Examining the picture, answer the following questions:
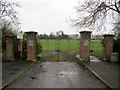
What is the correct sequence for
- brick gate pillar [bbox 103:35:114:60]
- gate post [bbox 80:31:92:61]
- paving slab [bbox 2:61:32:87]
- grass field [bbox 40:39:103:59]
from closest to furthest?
paving slab [bbox 2:61:32:87]
gate post [bbox 80:31:92:61]
brick gate pillar [bbox 103:35:114:60]
grass field [bbox 40:39:103:59]

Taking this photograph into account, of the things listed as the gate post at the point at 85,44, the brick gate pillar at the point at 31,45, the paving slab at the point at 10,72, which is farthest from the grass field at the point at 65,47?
the paving slab at the point at 10,72

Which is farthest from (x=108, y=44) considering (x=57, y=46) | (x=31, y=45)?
(x=57, y=46)

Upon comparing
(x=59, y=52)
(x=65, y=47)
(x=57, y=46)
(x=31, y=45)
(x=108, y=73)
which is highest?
(x=31, y=45)

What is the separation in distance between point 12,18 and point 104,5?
23.7 feet

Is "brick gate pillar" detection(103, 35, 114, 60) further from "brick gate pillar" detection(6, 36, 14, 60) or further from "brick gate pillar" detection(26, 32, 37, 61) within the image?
"brick gate pillar" detection(6, 36, 14, 60)

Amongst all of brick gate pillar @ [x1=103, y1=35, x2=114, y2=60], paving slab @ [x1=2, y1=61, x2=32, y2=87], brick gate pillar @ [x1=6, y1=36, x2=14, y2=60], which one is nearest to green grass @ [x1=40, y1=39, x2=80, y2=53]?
brick gate pillar @ [x1=103, y1=35, x2=114, y2=60]

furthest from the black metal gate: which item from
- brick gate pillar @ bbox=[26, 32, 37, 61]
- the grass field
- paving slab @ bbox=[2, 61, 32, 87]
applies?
paving slab @ bbox=[2, 61, 32, 87]

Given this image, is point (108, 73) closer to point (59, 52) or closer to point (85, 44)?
point (85, 44)

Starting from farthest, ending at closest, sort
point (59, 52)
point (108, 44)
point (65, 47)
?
point (65, 47) → point (59, 52) → point (108, 44)

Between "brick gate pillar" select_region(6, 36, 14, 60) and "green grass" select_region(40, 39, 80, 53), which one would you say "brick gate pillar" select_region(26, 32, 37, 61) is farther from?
"green grass" select_region(40, 39, 80, 53)

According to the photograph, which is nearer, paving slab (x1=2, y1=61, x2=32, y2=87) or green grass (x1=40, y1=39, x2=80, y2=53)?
paving slab (x1=2, y1=61, x2=32, y2=87)

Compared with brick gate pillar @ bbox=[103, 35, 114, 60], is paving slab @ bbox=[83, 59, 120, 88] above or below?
below

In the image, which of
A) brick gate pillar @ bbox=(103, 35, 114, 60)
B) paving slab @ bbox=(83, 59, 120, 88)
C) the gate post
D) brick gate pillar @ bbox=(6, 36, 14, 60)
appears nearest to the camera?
paving slab @ bbox=(83, 59, 120, 88)

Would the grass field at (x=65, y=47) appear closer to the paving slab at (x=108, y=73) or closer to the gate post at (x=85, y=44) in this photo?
the gate post at (x=85, y=44)
